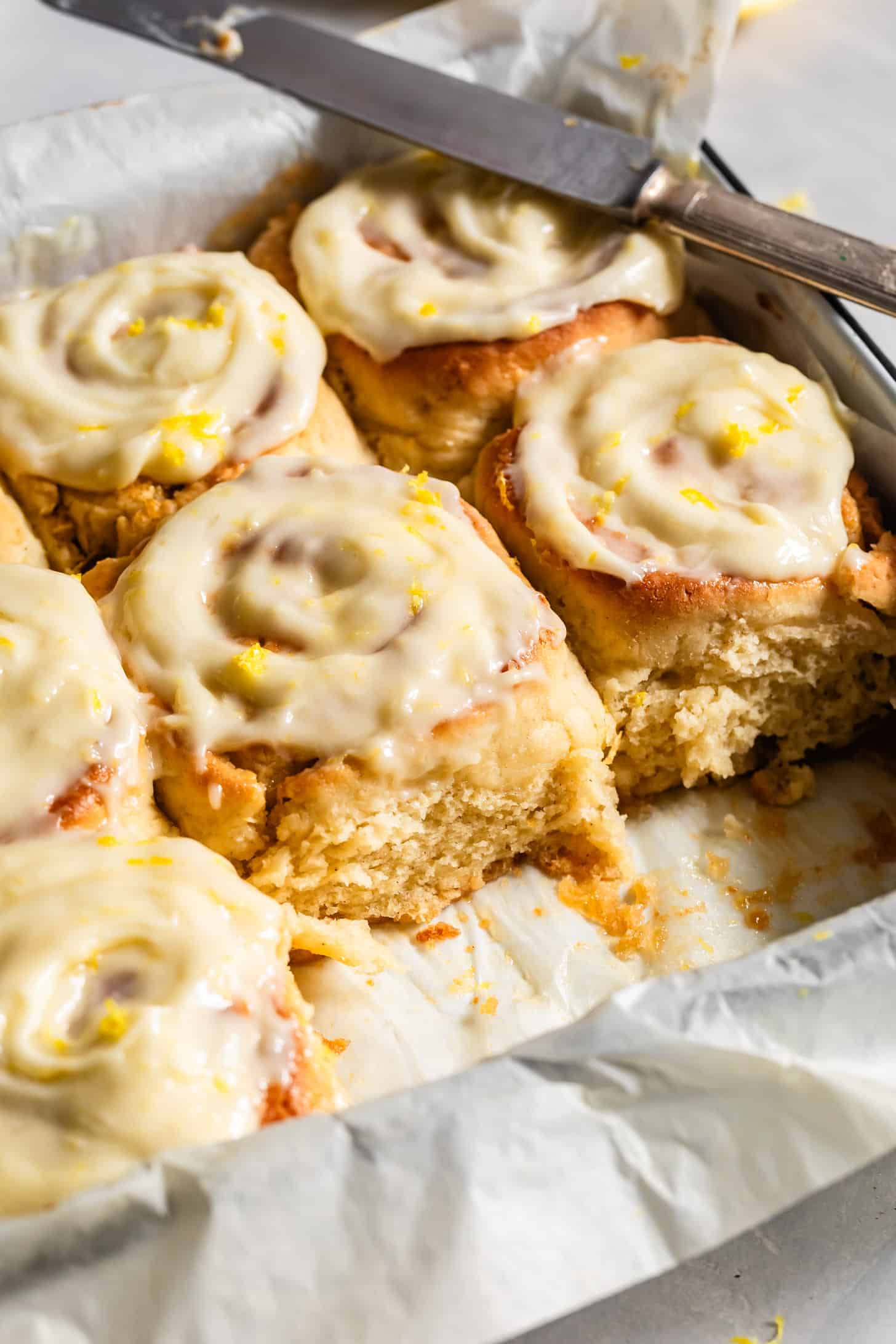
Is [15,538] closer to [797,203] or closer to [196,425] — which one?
[196,425]

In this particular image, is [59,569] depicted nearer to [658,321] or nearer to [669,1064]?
[658,321]

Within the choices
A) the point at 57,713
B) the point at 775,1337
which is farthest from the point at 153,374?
the point at 775,1337

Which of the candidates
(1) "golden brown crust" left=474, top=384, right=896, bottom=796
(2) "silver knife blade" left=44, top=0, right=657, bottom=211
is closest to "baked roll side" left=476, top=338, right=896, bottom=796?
(1) "golden brown crust" left=474, top=384, right=896, bottom=796

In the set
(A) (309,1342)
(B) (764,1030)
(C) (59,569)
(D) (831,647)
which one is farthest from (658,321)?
(A) (309,1342)

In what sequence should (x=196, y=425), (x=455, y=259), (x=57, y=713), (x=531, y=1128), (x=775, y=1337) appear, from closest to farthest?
(x=531, y=1128) < (x=775, y=1337) < (x=57, y=713) < (x=196, y=425) < (x=455, y=259)

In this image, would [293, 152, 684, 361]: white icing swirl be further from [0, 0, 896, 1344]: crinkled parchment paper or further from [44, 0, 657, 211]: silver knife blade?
[0, 0, 896, 1344]: crinkled parchment paper

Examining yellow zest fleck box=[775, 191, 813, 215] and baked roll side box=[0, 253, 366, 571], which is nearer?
baked roll side box=[0, 253, 366, 571]
